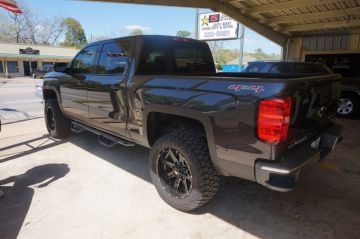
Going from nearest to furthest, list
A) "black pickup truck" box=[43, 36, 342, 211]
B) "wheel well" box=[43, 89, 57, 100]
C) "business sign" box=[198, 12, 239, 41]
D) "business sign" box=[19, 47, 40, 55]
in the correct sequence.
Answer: "black pickup truck" box=[43, 36, 342, 211]
"wheel well" box=[43, 89, 57, 100]
"business sign" box=[198, 12, 239, 41]
"business sign" box=[19, 47, 40, 55]

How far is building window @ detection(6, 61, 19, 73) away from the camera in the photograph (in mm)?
40228

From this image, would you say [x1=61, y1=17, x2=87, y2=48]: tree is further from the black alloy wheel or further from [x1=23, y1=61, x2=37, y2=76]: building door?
the black alloy wheel

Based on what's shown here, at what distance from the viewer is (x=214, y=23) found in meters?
21.3

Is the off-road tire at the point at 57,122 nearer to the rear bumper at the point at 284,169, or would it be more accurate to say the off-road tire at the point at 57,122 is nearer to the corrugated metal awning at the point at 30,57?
the rear bumper at the point at 284,169

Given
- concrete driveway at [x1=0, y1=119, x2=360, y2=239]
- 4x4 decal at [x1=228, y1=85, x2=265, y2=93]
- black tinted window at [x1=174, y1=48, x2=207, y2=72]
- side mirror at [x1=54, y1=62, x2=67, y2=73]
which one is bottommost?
concrete driveway at [x1=0, y1=119, x2=360, y2=239]

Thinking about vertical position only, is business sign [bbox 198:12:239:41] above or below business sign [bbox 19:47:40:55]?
above

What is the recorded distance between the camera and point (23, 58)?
40.6 metres

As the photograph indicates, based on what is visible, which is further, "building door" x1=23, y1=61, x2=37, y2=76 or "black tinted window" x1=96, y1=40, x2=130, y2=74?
"building door" x1=23, y1=61, x2=37, y2=76

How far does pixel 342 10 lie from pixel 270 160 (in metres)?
8.76

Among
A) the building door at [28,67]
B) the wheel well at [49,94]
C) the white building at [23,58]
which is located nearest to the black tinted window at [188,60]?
the wheel well at [49,94]

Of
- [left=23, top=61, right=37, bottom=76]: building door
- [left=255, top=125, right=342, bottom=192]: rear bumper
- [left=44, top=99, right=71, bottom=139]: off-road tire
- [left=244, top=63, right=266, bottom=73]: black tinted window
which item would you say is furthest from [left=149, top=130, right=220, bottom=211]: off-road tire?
[left=23, top=61, right=37, bottom=76]: building door

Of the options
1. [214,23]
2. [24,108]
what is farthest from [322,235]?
[214,23]

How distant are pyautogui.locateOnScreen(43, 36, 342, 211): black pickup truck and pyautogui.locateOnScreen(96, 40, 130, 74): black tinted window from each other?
0.05 feet

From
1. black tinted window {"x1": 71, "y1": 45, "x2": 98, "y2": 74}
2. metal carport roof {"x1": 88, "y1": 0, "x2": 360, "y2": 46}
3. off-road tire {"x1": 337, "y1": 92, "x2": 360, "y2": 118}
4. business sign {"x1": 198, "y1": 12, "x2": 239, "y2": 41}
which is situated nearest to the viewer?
black tinted window {"x1": 71, "y1": 45, "x2": 98, "y2": 74}
